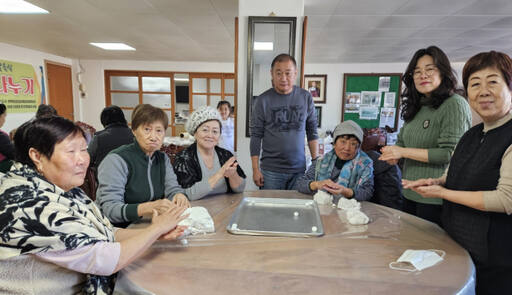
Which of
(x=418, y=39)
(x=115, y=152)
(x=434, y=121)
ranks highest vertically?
(x=418, y=39)

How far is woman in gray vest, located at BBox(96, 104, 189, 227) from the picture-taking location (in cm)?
129

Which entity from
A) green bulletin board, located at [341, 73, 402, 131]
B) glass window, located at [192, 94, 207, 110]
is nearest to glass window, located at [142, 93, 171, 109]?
glass window, located at [192, 94, 207, 110]

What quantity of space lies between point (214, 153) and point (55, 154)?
38.5 inches

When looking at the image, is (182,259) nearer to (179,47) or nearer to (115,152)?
(115,152)

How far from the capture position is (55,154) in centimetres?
85

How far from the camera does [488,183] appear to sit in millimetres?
1006

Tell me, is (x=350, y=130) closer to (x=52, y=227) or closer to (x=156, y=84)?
(x=52, y=227)

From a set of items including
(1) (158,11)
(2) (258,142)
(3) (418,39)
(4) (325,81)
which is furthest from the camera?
(4) (325,81)

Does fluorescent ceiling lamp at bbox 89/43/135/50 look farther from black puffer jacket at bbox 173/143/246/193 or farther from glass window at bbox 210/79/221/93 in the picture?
black puffer jacket at bbox 173/143/246/193

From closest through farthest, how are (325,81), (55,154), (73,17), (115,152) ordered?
1. (55,154)
2. (115,152)
3. (73,17)
4. (325,81)

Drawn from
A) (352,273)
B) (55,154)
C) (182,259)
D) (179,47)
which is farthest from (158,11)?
(352,273)

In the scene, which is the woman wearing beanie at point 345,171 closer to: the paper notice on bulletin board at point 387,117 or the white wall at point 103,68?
the paper notice on bulletin board at point 387,117

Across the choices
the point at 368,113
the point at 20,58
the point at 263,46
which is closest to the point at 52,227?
the point at 263,46

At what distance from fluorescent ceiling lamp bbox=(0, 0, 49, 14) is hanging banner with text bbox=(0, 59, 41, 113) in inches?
93.2
